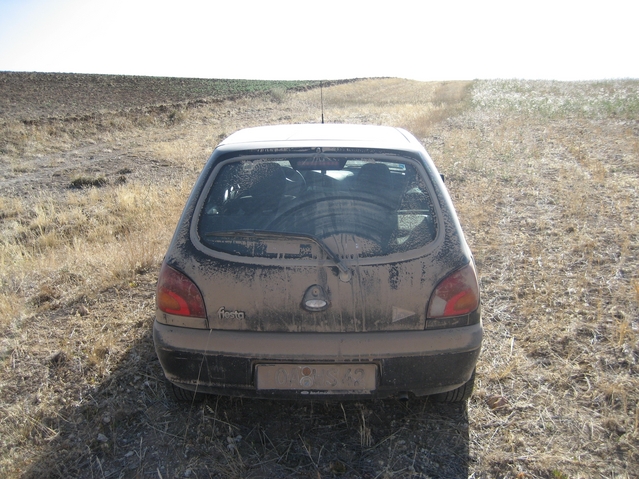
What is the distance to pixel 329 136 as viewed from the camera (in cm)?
300

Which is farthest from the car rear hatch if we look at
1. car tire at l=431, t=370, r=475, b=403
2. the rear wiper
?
car tire at l=431, t=370, r=475, b=403

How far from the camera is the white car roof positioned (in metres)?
2.84

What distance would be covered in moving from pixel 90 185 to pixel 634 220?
11298 mm

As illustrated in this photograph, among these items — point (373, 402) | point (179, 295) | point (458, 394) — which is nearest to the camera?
point (179, 295)

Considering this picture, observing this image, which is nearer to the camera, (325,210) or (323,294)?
(323,294)

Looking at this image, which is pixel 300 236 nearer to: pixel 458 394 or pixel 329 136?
pixel 329 136

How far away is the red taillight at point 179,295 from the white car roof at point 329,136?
84 centimetres

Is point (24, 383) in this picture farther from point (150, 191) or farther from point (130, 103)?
point (130, 103)

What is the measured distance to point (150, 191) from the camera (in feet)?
33.6

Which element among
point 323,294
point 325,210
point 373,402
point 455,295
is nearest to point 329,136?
point 325,210

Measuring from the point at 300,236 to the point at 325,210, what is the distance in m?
0.22

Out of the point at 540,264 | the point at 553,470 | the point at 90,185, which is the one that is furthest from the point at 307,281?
the point at 90,185

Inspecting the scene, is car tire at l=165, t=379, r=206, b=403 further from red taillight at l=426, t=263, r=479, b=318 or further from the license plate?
red taillight at l=426, t=263, r=479, b=318

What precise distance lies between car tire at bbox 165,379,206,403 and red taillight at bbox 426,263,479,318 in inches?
56.7
